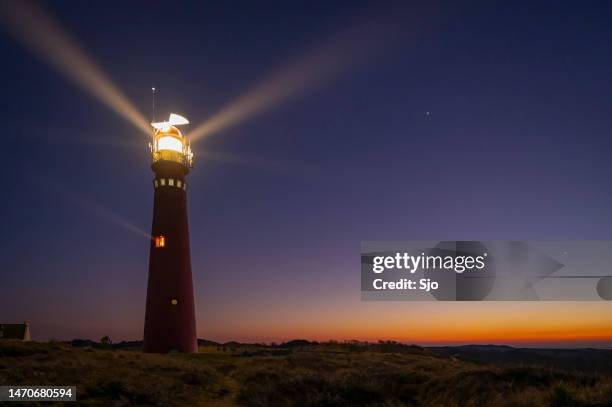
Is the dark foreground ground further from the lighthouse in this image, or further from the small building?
the small building

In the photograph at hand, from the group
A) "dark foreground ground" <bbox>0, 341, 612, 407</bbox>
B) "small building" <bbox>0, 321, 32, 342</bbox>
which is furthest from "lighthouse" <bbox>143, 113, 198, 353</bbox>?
"small building" <bbox>0, 321, 32, 342</bbox>

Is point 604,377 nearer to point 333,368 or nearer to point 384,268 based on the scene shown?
point 333,368

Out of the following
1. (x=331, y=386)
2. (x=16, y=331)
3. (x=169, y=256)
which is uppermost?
(x=169, y=256)

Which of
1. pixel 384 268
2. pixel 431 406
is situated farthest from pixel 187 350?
pixel 431 406

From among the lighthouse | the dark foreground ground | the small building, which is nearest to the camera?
the dark foreground ground

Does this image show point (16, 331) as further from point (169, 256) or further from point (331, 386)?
point (331, 386)

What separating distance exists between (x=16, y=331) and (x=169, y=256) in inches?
622

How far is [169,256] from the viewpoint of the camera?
28578 millimetres

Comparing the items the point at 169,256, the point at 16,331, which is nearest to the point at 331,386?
the point at 169,256

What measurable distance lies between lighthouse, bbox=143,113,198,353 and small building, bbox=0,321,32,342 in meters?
12.3

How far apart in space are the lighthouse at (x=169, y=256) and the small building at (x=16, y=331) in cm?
1233

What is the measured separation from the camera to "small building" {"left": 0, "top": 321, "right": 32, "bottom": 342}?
104ft

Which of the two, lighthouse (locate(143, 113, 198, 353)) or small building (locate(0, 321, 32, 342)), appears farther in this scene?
small building (locate(0, 321, 32, 342))

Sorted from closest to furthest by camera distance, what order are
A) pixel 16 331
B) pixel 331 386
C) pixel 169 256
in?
1. pixel 331 386
2. pixel 169 256
3. pixel 16 331
